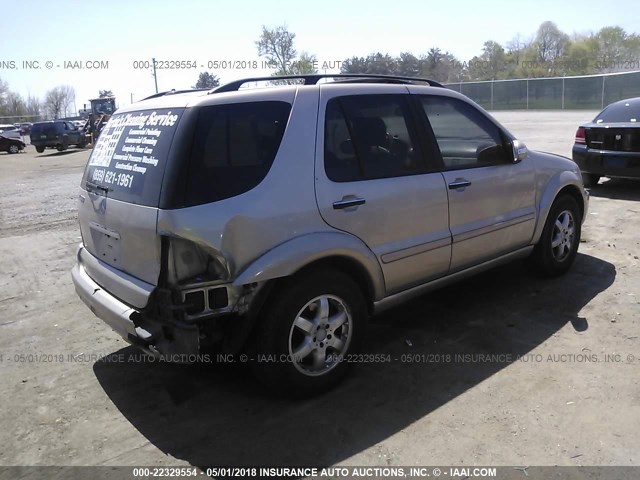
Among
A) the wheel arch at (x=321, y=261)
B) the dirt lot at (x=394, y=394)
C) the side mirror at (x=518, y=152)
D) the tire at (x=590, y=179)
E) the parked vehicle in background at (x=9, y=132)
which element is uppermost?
the parked vehicle in background at (x=9, y=132)

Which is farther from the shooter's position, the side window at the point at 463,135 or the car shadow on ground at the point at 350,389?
the side window at the point at 463,135

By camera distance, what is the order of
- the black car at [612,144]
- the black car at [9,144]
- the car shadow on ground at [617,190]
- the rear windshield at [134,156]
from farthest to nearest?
the black car at [9,144] → the car shadow on ground at [617,190] → the black car at [612,144] → the rear windshield at [134,156]

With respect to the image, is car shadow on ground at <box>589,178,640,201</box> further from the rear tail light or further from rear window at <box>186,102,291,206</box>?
the rear tail light

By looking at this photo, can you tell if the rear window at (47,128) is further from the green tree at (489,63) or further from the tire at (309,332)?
A: the green tree at (489,63)

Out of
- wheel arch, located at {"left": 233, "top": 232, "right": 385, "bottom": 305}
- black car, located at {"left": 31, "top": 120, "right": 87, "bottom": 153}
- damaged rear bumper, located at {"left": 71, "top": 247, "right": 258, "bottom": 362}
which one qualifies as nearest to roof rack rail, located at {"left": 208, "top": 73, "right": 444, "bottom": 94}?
wheel arch, located at {"left": 233, "top": 232, "right": 385, "bottom": 305}

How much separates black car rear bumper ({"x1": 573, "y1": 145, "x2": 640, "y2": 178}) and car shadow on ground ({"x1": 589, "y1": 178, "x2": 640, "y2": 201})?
0.39m

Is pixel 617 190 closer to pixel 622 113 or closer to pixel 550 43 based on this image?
pixel 622 113

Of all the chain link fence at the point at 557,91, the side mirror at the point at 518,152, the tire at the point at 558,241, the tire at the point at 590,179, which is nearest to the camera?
the side mirror at the point at 518,152

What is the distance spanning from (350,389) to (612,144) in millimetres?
7216

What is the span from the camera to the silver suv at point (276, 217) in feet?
9.98

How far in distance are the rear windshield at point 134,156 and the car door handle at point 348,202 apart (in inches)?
41.9

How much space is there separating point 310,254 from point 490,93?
39731 mm

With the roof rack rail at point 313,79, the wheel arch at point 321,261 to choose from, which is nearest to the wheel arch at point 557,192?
the roof rack rail at point 313,79

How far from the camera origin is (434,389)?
11.6 ft
